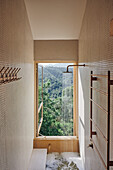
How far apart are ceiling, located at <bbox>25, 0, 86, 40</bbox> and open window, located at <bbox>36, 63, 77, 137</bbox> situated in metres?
0.67

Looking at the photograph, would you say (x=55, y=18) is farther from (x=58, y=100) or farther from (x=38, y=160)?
(x=38, y=160)

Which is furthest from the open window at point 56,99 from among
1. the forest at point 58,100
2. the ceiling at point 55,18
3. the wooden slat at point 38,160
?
the ceiling at point 55,18

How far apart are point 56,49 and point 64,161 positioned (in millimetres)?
2238

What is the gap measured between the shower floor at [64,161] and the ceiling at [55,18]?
238 cm

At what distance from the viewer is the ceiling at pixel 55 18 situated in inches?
115

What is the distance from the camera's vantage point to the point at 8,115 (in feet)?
6.00

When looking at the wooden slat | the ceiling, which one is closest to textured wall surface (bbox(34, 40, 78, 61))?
the ceiling

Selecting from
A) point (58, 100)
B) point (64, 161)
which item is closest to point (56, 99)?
point (58, 100)

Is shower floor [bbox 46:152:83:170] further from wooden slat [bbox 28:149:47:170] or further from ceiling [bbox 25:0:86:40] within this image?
ceiling [bbox 25:0:86:40]

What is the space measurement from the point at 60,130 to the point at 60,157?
24.2 inches

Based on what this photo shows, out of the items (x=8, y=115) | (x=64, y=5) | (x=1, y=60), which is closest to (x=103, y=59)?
(x=1, y=60)

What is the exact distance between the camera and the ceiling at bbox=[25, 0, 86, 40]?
115 inches

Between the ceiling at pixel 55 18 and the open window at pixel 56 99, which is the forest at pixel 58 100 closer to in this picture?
the open window at pixel 56 99

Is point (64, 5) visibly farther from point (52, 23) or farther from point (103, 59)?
point (103, 59)
